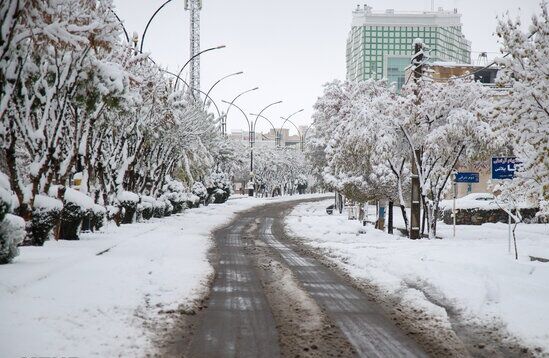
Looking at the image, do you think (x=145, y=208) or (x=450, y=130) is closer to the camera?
(x=450, y=130)

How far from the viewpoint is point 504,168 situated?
46.4 ft

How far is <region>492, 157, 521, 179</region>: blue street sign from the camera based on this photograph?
46.3 ft

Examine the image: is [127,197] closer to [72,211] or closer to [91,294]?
[72,211]

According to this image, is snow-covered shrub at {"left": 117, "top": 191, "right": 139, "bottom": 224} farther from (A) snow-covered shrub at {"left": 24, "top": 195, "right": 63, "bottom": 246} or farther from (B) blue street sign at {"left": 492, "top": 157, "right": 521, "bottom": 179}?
(B) blue street sign at {"left": 492, "top": 157, "right": 521, "bottom": 179}

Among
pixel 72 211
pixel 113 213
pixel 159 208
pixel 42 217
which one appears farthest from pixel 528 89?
pixel 159 208

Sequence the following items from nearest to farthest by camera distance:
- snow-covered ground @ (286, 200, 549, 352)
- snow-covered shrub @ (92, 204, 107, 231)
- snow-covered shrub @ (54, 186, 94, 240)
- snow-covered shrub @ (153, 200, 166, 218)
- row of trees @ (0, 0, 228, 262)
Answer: snow-covered ground @ (286, 200, 549, 352) → row of trees @ (0, 0, 228, 262) → snow-covered shrub @ (54, 186, 94, 240) → snow-covered shrub @ (92, 204, 107, 231) → snow-covered shrub @ (153, 200, 166, 218)

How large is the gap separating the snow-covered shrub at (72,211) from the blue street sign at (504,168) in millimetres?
11248

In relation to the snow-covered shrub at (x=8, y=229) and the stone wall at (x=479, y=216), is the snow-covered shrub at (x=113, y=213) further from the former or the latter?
the stone wall at (x=479, y=216)

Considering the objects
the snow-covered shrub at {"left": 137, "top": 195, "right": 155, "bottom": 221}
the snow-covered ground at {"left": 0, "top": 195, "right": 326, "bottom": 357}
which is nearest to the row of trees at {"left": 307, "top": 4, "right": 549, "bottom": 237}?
the snow-covered ground at {"left": 0, "top": 195, "right": 326, "bottom": 357}

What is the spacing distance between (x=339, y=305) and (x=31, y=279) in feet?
16.1

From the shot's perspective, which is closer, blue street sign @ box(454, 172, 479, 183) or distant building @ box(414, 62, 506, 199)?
blue street sign @ box(454, 172, 479, 183)

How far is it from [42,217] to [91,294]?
17.4 ft

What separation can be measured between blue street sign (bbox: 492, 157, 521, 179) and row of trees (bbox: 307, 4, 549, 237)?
212mm

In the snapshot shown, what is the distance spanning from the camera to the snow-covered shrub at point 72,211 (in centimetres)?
1448
